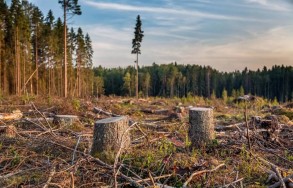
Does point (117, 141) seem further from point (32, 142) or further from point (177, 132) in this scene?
point (177, 132)

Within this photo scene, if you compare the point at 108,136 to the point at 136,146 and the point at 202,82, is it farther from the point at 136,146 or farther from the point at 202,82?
the point at 202,82

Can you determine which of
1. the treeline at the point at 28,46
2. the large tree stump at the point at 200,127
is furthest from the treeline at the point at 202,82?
the large tree stump at the point at 200,127

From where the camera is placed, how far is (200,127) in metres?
7.34

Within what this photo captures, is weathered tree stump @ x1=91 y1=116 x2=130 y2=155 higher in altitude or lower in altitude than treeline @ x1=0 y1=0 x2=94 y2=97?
lower

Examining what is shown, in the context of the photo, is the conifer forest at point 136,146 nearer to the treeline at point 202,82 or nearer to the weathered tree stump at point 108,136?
the weathered tree stump at point 108,136

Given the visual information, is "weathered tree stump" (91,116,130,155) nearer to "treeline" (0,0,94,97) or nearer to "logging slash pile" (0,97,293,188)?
"logging slash pile" (0,97,293,188)

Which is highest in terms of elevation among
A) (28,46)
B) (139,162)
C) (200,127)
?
(28,46)

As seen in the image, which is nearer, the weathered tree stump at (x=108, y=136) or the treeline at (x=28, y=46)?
the weathered tree stump at (x=108, y=136)

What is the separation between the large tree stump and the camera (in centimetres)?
731

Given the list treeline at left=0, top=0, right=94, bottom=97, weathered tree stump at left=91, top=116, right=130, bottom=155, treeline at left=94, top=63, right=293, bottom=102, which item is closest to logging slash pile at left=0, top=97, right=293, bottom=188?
weathered tree stump at left=91, top=116, right=130, bottom=155

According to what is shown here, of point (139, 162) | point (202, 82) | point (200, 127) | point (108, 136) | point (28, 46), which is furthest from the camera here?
point (202, 82)

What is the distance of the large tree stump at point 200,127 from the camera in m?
7.31

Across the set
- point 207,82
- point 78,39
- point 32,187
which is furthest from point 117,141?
point 207,82

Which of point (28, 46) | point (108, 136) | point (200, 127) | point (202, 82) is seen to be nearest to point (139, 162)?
point (108, 136)
